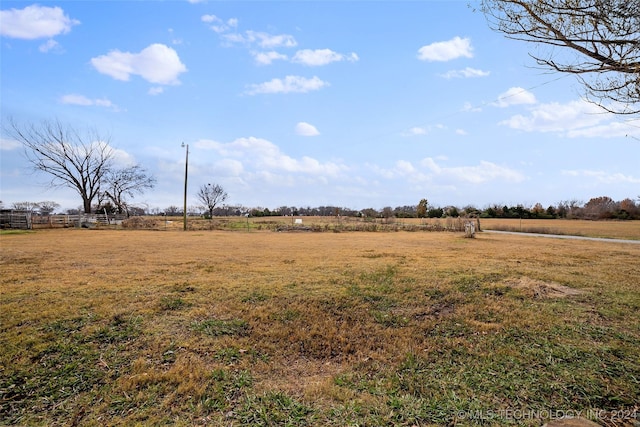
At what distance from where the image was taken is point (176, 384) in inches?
130

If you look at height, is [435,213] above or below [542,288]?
above

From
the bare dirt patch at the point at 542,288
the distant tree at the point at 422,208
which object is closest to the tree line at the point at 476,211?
the distant tree at the point at 422,208

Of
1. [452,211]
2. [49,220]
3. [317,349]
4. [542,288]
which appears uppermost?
[452,211]

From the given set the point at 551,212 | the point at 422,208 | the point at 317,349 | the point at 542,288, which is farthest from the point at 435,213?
the point at 317,349

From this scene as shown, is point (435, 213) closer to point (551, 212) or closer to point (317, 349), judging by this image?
point (551, 212)

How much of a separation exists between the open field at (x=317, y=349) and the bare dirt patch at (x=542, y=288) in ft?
0.11

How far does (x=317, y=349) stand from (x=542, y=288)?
4.79 metres

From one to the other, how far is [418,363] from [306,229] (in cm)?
2360

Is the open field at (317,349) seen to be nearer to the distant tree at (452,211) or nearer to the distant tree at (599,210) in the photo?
the distant tree at (452,211)

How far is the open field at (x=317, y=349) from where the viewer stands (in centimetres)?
295

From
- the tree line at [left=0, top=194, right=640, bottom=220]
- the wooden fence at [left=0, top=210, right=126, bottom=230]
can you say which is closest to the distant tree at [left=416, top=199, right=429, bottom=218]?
the tree line at [left=0, top=194, right=640, bottom=220]

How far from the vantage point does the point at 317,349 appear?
163 inches

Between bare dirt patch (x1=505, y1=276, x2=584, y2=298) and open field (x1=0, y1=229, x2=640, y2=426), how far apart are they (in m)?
0.03

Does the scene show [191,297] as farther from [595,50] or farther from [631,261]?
[631,261]
